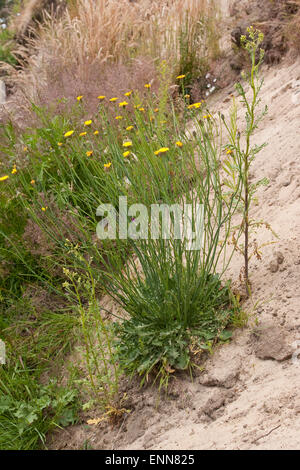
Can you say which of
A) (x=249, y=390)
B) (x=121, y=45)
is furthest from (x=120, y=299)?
(x=121, y=45)

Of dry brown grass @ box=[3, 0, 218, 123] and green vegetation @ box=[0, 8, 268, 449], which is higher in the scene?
dry brown grass @ box=[3, 0, 218, 123]

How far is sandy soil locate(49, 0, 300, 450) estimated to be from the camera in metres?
1.74

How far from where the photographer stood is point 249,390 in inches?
76.4

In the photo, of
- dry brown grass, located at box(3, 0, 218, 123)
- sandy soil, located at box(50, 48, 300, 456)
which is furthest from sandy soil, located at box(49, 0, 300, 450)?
dry brown grass, located at box(3, 0, 218, 123)

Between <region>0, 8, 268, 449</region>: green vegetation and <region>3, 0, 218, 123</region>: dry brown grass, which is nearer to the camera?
<region>0, 8, 268, 449</region>: green vegetation

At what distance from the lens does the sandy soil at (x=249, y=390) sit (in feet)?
5.71

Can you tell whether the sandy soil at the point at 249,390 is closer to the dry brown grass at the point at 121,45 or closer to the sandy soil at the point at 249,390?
the sandy soil at the point at 249,390

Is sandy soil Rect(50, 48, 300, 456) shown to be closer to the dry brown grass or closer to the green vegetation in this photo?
the green vegetation

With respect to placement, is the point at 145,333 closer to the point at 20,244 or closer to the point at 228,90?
the point at 20,244

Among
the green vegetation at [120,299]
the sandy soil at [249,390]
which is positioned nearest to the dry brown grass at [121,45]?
the green vegetation at [120,299]

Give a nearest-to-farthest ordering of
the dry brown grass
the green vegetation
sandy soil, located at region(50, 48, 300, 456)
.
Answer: sandy soil, located at region(50, 48, 300, 456), the green vegetation, the dry brown grass

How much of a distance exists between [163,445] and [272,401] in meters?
0.48

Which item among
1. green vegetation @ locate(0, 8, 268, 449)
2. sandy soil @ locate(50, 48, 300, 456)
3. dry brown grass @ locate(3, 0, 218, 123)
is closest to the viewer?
sandy soil @ locate(50, 48, 300, 456)
